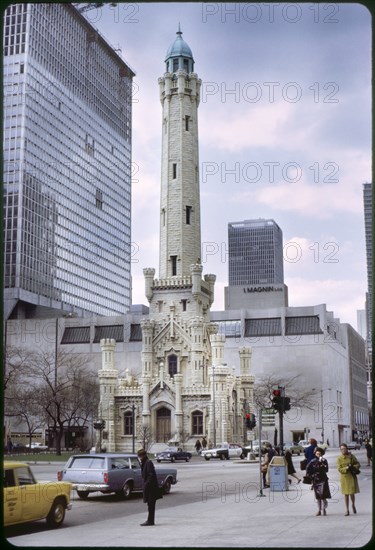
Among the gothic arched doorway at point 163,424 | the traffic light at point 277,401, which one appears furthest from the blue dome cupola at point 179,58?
the traffic light at point 277,401

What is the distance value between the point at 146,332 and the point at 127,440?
12242 millimetres

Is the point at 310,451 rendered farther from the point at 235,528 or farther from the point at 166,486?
the point at 235,528

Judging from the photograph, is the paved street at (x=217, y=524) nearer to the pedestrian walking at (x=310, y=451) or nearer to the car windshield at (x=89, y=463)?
the car windshield at (x=89, y=463)

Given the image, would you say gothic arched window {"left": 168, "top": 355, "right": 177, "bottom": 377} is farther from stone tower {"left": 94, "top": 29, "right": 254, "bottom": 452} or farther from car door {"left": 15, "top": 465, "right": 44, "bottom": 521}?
car door {"left": 15, "top": 465, "right": 44, "bottom": 521}

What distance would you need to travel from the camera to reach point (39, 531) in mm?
16828

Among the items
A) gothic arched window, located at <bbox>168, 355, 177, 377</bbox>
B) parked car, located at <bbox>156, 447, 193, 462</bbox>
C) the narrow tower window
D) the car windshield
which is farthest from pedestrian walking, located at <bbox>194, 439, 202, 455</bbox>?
the car windshield

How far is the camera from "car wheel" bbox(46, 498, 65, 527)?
1784 cm

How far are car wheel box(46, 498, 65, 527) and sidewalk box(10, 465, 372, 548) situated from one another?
358 mm

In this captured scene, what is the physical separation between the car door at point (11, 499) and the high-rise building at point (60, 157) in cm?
10904

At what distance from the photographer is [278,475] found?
96.3ft

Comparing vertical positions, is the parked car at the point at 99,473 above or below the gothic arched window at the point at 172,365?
below

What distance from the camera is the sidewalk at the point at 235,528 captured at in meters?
13.5

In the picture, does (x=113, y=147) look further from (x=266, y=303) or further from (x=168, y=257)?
(x=168, y=257)

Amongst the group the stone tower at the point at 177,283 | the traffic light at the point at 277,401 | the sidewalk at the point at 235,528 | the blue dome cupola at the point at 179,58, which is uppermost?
the blue dome cupola at the point at 179,58
